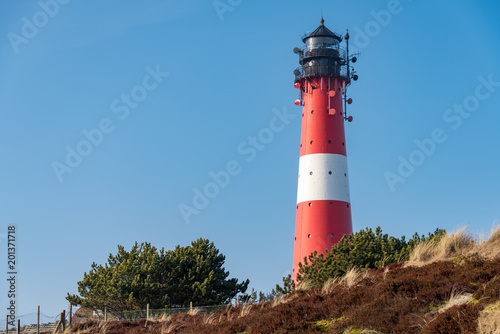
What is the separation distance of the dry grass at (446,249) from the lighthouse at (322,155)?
20.3 meters

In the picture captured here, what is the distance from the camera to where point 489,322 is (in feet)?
54.5

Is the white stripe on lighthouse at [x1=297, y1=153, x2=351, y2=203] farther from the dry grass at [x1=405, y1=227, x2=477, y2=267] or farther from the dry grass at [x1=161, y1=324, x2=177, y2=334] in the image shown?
the dry grass at [x1=161, y1=324, x2=177, y2=334]

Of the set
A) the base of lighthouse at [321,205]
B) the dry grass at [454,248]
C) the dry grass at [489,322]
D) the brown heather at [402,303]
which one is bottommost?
the dry grass at [489,322]

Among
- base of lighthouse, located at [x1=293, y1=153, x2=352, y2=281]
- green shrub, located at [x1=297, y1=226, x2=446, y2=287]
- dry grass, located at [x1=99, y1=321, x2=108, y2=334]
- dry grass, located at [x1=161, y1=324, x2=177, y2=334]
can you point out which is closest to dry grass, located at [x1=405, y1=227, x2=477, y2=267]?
green shrub, located at [x1=297, y1=226, x2=446, y2=287]

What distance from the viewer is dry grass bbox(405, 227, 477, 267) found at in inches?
1040

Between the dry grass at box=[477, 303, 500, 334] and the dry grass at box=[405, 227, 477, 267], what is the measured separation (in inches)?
350

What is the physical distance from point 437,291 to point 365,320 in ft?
8.01

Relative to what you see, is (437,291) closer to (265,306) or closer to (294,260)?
(265,306)

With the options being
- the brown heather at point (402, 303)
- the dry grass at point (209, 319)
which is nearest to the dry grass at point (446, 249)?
the brown heather at point (402, 303)

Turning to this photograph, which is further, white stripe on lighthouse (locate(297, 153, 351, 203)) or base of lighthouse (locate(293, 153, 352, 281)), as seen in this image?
white stripe on lighthouse (locate(297, 153, 351, 203))

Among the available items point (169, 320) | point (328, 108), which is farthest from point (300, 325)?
point (328, 108)

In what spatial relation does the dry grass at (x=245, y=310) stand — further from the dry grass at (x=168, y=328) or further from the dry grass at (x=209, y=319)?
the dry grass at (x=168, y=328)

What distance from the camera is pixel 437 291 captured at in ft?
65.9

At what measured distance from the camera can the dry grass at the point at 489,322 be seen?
16375 mm
